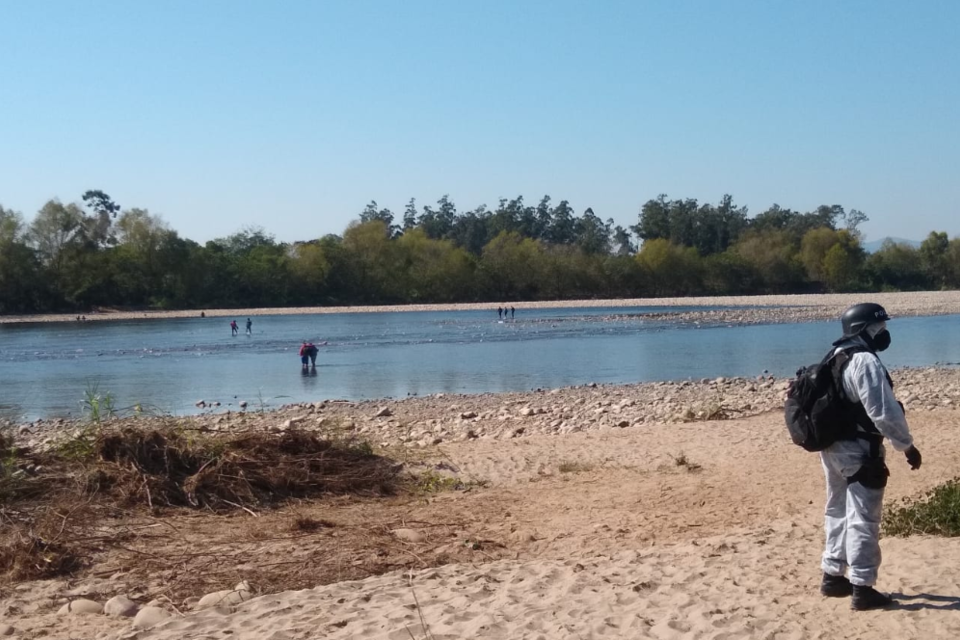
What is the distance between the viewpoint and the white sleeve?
5.06m

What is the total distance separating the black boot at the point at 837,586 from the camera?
5.62 metres

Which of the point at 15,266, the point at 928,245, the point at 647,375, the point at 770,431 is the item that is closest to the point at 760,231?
the point at 928,245

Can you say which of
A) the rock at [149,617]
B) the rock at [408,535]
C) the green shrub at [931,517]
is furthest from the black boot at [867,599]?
the rock at [149,617]

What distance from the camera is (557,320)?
72688 mm

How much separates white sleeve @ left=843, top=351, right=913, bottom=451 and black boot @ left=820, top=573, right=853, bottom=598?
0.99 m

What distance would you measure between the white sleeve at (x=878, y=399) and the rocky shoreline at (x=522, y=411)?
745cm

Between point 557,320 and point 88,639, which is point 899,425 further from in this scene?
point 557,320

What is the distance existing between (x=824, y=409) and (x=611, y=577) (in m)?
2.05

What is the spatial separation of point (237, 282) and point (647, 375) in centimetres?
8618

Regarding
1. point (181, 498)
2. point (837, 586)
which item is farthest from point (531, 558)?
point (181, 498)

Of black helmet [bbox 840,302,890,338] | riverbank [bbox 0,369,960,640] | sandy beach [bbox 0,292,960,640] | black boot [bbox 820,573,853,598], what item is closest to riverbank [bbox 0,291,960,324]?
riverbank [bbox 0,369,960,640]

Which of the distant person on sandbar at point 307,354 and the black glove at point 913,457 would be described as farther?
the distant person on sandbar at point 307,354

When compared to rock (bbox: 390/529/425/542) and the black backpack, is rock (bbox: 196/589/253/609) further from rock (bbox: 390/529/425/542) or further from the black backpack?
the black backpack

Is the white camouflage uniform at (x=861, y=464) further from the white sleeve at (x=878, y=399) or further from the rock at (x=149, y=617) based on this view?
the rock at (x=149, y=617)
